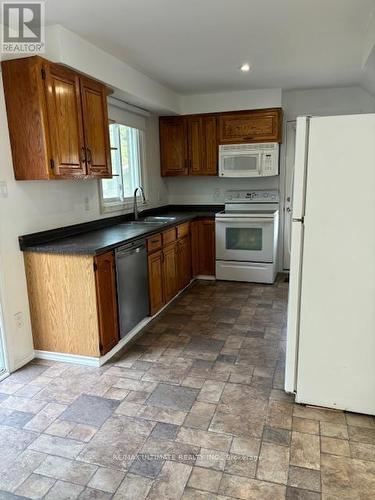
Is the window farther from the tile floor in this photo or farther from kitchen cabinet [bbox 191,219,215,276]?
the tile floor

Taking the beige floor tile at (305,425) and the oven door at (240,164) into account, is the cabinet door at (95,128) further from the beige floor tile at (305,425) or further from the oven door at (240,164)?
the beige floor tile at (305,425)

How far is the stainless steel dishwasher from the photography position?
3051mm

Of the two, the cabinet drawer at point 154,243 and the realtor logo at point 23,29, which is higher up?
the realtor logo at point 23,29

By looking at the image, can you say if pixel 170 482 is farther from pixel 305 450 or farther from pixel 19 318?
pixel 19 318

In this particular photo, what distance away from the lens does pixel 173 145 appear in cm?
516

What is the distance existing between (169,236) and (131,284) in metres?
0.98

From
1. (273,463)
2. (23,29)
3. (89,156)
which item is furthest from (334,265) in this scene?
(23,29)

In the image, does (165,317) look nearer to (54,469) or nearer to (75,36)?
(54,469)

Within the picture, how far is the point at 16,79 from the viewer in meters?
2.57

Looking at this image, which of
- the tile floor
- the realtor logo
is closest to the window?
the realtor logo

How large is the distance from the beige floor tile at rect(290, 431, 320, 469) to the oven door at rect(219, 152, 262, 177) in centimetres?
344

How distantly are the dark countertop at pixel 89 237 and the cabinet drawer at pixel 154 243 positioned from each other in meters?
0.06

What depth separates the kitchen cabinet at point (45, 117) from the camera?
256cm

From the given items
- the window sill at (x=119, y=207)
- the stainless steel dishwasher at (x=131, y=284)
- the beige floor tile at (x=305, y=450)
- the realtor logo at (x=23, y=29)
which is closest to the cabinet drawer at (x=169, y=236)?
the stainless steel dishwasher at (x=131, y=284)
